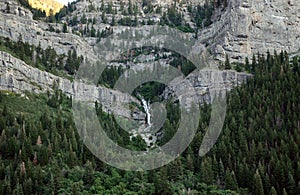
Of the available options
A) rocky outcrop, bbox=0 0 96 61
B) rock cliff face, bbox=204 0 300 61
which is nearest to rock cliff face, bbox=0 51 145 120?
rocky outcrop, bbox=0 0 96 61

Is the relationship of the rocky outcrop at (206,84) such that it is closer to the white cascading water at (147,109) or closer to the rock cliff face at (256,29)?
the white cascading water at (147,109)

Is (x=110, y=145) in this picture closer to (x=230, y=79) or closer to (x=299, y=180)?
(x=299, y=180)

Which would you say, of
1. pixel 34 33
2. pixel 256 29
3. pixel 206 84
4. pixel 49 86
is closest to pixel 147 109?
pixel 206 84

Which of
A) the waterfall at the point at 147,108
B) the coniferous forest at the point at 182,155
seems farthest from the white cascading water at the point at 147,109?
the coniferous forest at the point at 182,155

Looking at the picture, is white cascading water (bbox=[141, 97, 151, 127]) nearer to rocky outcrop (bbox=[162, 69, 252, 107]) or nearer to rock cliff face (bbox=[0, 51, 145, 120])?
rock cliff face (bbox=[0, 51, 145, 120])

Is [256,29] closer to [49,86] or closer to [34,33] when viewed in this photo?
[49,86]

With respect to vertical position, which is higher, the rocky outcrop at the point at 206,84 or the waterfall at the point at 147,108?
the rocky outcrop at the point at 206,84
